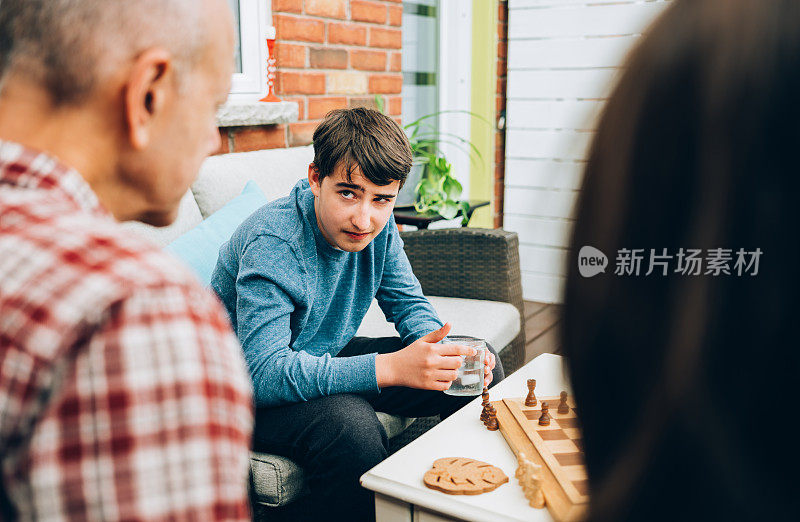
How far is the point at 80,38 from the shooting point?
0.57 metres

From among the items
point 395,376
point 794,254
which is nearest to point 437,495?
point 395,376

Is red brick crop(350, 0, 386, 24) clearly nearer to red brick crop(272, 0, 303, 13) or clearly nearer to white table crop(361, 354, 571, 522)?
→ red brick crop(272, 0, 303, 13)

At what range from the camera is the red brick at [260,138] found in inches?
102

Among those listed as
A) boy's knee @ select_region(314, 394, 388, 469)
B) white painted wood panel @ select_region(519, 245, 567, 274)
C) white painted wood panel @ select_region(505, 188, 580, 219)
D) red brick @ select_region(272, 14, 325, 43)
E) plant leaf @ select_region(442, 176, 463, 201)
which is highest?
red brick @ select_region(272, 14, 325, 43)

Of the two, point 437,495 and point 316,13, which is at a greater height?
point 316,13

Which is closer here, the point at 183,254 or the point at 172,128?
the point at 172,128

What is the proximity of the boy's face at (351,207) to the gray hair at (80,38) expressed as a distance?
109cm

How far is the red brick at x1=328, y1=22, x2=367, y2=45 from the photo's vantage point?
2.94 metres

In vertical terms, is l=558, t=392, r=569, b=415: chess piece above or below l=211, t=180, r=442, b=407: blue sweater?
below

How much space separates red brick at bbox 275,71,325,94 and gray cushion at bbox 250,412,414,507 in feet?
5.25

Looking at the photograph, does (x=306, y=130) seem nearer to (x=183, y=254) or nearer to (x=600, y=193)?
(x=183, y=254)

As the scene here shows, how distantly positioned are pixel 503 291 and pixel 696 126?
6.99 ft

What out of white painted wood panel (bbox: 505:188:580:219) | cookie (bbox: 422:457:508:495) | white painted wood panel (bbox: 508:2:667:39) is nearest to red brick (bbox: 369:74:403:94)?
white painted wood panel (bbox: 508:2:667:39)

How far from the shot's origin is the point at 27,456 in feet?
1.38
